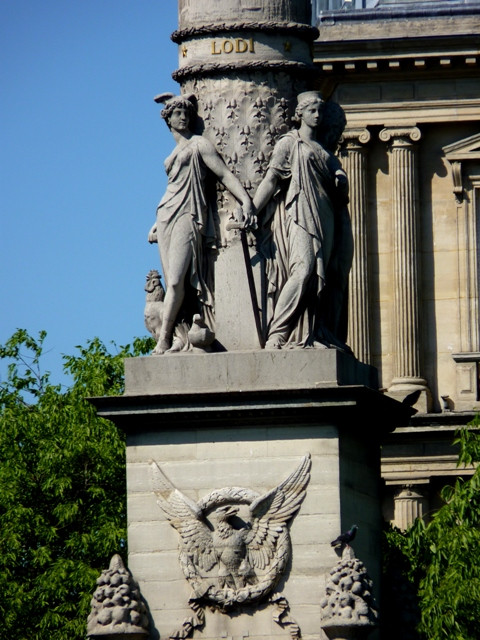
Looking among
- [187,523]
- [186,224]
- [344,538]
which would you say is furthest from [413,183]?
[344,538]

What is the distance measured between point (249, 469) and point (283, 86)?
13.4ft

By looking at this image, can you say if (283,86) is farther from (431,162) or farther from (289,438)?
(431,162)

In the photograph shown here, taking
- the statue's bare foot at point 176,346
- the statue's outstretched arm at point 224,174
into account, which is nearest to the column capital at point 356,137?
the statue's outstretched arm at point 224,174

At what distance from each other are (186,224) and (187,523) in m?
3.05

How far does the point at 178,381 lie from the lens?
3325 cm

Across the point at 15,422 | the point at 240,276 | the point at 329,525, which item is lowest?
the point at 329,525

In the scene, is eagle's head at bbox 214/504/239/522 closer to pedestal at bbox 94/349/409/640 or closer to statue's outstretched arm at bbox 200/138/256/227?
pedestal at bbox 94/349/409/640

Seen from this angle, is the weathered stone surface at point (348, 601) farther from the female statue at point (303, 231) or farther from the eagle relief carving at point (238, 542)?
the female statue at point (303, 231)

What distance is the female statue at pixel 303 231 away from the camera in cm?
3356

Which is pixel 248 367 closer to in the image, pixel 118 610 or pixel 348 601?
pixel 348 601

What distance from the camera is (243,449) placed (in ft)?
108

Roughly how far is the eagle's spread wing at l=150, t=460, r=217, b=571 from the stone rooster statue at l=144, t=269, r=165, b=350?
1.65m

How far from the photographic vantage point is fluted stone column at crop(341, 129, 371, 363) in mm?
69438

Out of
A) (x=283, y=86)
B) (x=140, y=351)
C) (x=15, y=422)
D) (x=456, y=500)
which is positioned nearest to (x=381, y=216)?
(x=140, y=351)
